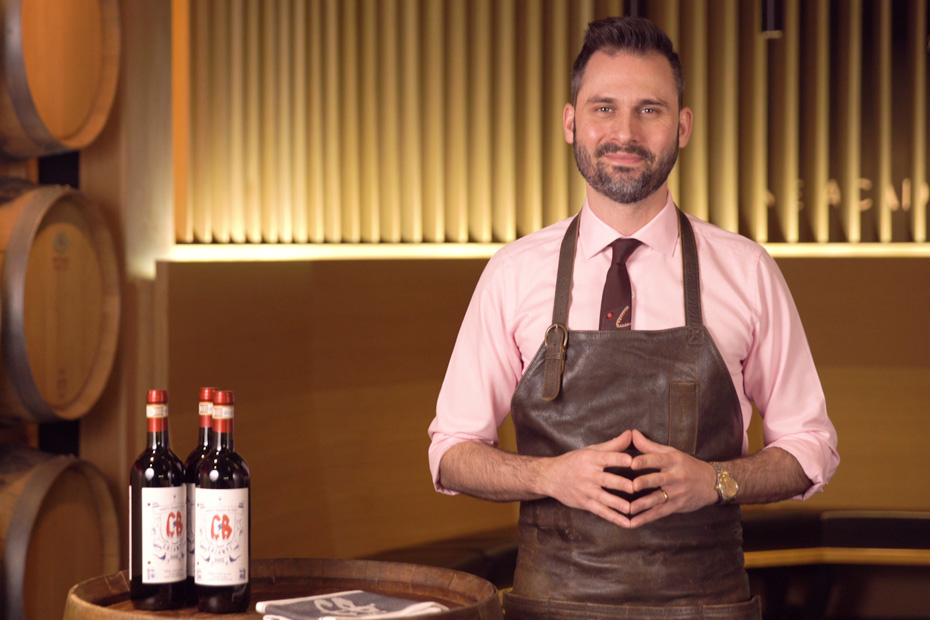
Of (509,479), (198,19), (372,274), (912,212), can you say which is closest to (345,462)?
(372,274)

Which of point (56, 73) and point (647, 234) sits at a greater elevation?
point (56, 73)

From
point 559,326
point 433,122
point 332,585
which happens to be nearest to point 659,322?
point 559,326

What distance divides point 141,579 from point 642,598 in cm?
84

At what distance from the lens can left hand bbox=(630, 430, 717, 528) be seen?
1.72m

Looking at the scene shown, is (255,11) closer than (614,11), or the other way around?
(255,11)

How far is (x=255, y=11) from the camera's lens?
12.6 feet

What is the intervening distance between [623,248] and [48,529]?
71.0 inches

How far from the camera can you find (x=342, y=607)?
5.12 feet

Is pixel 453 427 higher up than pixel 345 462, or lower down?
higher up

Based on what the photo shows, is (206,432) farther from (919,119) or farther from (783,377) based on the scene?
(919,119)

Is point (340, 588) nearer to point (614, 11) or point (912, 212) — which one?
point (614, 11)

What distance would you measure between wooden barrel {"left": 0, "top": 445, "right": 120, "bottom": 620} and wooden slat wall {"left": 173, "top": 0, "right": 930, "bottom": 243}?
105 centimetres

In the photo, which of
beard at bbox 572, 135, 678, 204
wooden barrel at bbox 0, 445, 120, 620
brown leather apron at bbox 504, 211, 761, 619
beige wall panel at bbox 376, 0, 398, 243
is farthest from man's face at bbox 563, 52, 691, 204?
beige wall panel at bbox 376, 0, 398, 243

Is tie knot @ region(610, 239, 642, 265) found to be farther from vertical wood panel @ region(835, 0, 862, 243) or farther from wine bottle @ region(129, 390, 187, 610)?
vertical wood panel @ region(835, 0, 862, 243)
